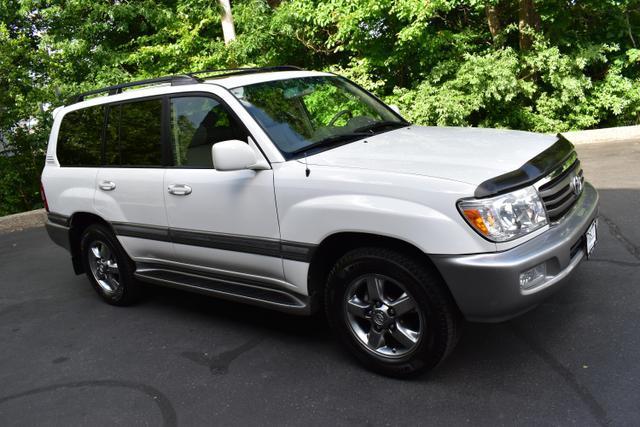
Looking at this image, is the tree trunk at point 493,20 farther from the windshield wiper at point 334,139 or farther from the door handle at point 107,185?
the door handle at point 107,185

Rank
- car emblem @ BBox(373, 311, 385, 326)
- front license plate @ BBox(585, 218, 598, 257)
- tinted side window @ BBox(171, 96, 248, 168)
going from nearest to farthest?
car emblem @ BBox(373, 311, 385, 326) → front license plate @ BBox(585, 218, 598, 257) → tinted side window @ BBox(171, 96, 248, 168)

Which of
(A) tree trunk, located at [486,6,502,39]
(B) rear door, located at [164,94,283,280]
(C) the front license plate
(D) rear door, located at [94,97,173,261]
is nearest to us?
(C) the front license plate

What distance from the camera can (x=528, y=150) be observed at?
11.1ft

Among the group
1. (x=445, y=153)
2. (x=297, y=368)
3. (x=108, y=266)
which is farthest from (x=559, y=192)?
(x=108, y=266)

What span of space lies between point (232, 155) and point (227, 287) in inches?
40.4

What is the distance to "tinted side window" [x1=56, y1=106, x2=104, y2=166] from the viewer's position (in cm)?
484

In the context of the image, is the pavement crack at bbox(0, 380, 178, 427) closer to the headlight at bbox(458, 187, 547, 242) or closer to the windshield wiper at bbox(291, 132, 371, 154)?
the windshield wiper at bbox(291, 132, 371, 154)

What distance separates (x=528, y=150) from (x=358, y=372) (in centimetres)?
167

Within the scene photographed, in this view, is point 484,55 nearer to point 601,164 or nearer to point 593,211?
point 601,164

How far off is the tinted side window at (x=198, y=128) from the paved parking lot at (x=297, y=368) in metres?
1.33

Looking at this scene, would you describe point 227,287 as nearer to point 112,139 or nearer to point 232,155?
point 232,155

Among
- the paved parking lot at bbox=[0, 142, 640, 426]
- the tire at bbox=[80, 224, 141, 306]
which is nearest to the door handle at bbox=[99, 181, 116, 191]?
the tire at bbox=[80, 224, 141, 306]

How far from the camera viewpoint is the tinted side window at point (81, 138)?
4844mm

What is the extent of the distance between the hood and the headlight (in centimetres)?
13
